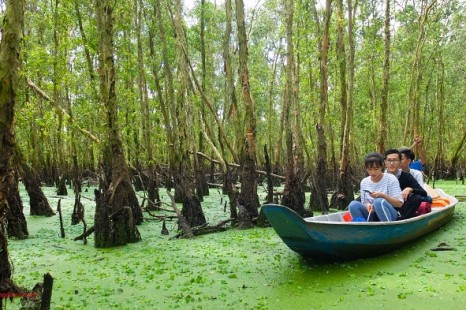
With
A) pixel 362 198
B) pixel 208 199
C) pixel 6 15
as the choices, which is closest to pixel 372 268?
pixel 362 198

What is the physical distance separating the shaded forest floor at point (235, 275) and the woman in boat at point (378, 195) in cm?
46

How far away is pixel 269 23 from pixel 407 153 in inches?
752

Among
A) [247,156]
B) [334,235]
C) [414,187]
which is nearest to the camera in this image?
[334,235]

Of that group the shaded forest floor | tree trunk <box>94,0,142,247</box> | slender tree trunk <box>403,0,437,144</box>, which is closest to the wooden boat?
the shaded forest floor

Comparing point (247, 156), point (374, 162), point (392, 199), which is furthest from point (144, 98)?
point (392, 199)

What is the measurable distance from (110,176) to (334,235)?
344 centimetres

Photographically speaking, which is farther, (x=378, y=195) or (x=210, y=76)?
(x=210, y=76)

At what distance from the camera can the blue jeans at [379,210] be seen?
178 inches

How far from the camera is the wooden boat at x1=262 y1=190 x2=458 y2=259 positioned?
12.5ft

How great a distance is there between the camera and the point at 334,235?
155 inches

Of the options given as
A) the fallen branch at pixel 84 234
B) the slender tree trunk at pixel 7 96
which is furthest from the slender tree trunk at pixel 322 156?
the slender tree trunk at pixel 7 96

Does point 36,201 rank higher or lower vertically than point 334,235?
higher

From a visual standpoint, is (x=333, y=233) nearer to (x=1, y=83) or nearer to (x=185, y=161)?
(x=1, y=83)

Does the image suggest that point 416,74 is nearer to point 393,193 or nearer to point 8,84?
point 393,193
